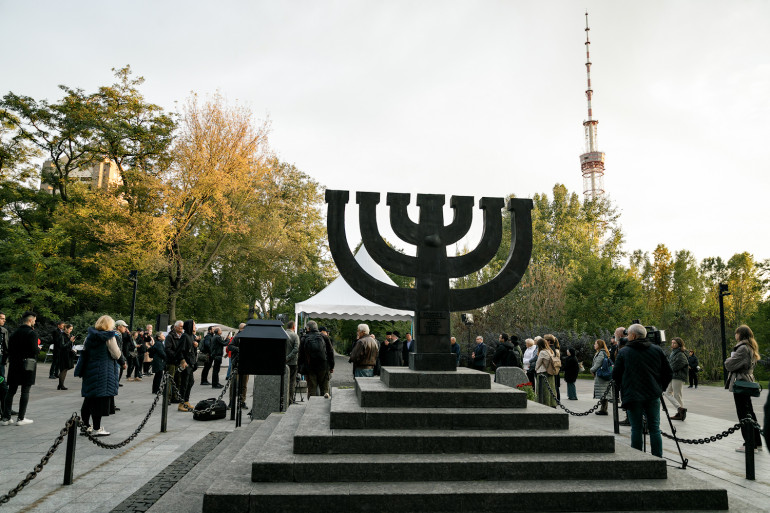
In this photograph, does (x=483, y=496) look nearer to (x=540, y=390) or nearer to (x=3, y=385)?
(x=540, y=390)

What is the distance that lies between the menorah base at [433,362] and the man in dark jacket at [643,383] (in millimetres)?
1978

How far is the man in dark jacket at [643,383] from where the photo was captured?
536 centimetres

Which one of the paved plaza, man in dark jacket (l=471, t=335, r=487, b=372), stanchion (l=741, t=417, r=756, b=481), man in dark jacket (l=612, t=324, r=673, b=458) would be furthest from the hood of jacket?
man in dark jacket (l=471, t=335, r=487, b=372)

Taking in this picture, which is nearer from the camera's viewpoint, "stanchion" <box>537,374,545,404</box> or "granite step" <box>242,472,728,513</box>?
"granite step" <box>242,472,728,513</box>

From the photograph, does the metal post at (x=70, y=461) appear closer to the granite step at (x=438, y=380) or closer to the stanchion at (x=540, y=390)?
the granite step at (x=438, y=380)

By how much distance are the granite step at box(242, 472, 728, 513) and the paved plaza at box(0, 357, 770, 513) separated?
517 millimetres

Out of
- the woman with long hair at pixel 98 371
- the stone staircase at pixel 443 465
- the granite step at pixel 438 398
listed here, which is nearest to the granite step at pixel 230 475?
the stone staircase at pixel 443 465

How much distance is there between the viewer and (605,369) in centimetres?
995

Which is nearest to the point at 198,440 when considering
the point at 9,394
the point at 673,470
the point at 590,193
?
the point at 9,394

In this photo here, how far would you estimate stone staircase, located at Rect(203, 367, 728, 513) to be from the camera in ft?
11.7

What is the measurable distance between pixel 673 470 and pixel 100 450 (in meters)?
6.73

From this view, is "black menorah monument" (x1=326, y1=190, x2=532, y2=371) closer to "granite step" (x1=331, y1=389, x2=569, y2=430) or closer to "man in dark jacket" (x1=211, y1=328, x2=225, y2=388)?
"granite step" (x1=331, y1=389, x2=569, y2=430)

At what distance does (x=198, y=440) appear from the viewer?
6.92m

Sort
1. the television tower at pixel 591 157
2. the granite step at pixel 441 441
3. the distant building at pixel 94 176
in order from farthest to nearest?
1. the television tower at pixel 591 157
2. the distant building at pixel 94 176
3. the granite step at pixel 441 441
